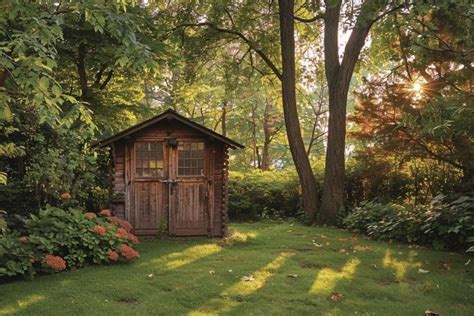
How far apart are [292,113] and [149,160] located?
4889 mm

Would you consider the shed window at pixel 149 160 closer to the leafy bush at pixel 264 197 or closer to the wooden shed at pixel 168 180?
the wooden shed at pixel 168 180

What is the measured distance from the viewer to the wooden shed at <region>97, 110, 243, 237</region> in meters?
10.1

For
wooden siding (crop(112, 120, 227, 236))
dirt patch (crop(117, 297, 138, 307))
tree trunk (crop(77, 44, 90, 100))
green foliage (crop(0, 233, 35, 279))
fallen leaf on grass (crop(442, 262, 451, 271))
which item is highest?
tree trunk (crop(77, 44, 90, 100))

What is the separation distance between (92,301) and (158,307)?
2.83 ft

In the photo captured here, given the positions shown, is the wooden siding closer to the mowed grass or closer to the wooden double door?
the wooden double door

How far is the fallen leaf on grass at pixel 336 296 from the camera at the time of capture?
5.79m

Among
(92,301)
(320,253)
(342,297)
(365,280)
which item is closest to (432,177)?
(320,253)

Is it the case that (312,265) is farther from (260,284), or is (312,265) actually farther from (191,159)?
(191,159)

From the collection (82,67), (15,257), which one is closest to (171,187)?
(15,257)

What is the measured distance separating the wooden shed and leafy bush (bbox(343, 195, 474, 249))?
3576 mm

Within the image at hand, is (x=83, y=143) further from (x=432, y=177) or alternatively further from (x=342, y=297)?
(x=432, y=177)

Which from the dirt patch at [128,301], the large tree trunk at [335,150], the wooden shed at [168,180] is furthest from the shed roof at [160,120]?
the dirt patch at [128,301]

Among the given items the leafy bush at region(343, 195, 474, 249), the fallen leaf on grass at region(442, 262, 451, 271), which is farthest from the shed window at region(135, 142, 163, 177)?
the fallen leaf on grass at region(442, 262, 451, 271)

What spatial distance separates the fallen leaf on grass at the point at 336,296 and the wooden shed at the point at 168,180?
452 cm
